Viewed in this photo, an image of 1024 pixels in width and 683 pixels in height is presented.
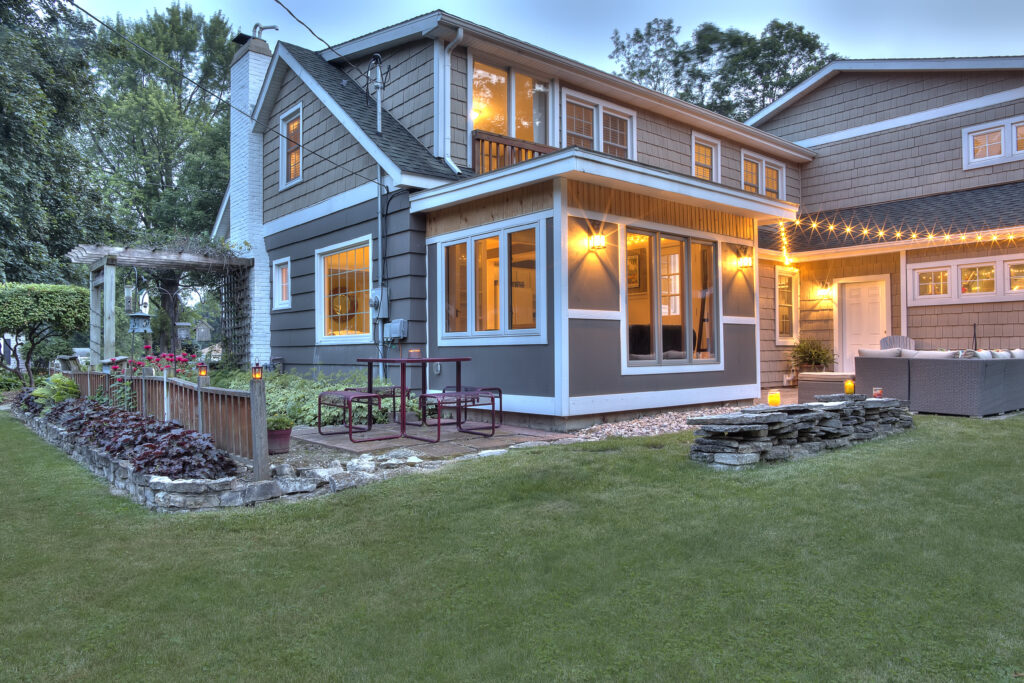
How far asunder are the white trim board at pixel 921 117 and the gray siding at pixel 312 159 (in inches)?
385

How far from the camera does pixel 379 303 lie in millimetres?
8312

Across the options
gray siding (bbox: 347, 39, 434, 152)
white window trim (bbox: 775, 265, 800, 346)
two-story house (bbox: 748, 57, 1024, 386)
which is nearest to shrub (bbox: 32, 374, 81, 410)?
gray siding (bbox: 347, 39, 434, 152)

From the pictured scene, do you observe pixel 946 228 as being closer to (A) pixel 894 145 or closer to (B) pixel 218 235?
(A) pixel 894 145

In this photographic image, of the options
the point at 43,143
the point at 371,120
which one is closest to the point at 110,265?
the point at 371,120

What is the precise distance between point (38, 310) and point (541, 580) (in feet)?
45.5

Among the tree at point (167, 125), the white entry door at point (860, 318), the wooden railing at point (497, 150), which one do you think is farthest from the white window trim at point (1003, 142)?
the tree at point (167, 125)

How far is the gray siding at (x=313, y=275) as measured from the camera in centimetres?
805

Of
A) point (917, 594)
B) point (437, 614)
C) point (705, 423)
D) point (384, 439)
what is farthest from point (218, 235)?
point (917, 594)

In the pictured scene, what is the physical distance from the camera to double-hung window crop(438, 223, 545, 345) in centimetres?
680

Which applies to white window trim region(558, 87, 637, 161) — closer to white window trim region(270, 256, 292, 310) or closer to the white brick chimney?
white window trim region(270, 256, 292, 310)

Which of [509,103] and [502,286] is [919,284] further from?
[502,286]

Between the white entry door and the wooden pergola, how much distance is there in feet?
34.6

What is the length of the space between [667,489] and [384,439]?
290 centimetres

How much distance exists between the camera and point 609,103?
33.5ft
